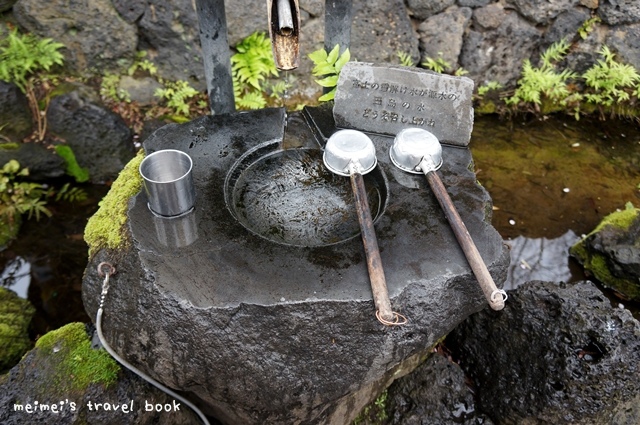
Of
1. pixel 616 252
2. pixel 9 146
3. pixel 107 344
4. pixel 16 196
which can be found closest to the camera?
pixel 107 344

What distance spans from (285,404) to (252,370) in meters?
0.28

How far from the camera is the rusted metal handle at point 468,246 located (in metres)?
2.43

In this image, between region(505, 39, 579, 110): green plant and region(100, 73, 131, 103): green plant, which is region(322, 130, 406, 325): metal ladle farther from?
region(505, 39, 579, 110): green plant

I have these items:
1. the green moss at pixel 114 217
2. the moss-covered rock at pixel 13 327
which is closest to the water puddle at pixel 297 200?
the green moss at pixel 114 217

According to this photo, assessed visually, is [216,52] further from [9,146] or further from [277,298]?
[9,146]

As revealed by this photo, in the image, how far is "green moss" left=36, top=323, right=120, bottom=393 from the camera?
3.03 meters

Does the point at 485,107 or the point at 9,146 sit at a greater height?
the point at 9,146

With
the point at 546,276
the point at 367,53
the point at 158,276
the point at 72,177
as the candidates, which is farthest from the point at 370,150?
the point at 72,177

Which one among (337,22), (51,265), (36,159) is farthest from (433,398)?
(36,159)

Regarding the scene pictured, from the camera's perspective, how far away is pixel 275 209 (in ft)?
10.5

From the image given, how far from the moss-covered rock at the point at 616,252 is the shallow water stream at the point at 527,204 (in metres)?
0.18

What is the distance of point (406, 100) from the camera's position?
3365 mm

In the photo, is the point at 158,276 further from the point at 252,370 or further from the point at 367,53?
the point at 367,53

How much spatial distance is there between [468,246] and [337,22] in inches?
85.3
